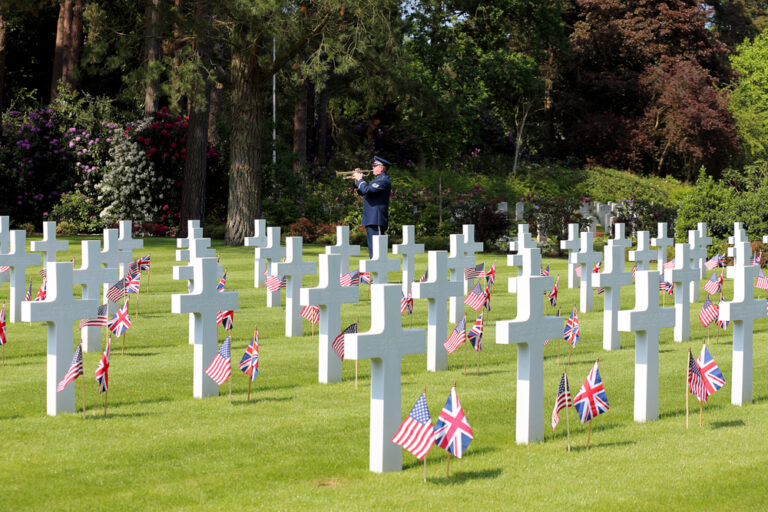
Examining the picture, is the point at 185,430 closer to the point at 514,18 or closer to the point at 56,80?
the point at 56,80

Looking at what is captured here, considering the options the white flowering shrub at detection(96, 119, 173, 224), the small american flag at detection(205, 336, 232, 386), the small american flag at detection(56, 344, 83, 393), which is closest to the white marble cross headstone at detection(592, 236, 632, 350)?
the small american flag at detection(205, 336, 232, 386)

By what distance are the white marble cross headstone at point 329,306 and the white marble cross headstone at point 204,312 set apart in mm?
822

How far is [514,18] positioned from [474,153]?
5.83m

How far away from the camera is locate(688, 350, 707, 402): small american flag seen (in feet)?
25.3

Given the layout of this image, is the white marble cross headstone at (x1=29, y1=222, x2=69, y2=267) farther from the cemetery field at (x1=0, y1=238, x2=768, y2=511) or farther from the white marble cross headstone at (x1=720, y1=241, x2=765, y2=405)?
the white marble cross headstone at (x1=720, y1=241, x2=765, y2=405)

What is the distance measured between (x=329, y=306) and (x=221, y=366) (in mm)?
1275

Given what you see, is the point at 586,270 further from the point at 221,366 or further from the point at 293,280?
the point at 221,366

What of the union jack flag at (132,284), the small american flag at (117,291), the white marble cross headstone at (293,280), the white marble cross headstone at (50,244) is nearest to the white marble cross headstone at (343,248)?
the white marble cross headstone at (293,280)

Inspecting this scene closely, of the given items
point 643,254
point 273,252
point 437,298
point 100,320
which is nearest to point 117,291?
point 100,320

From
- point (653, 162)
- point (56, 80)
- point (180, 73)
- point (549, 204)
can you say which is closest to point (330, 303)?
point (180, 73)

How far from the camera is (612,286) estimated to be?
1144cm

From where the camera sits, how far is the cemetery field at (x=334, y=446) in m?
6.12

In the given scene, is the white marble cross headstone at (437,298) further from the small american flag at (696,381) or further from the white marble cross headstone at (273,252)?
the white marble cross headstone at (273,252)

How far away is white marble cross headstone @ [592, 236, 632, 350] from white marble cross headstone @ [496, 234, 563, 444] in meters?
4.05
